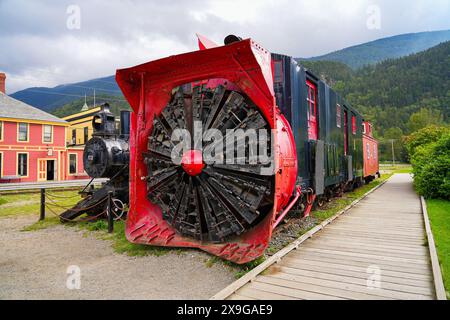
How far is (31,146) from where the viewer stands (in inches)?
947

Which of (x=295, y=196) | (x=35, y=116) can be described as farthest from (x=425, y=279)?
(x=35, y=116)

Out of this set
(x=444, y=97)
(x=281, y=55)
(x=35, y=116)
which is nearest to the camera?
(x=281, y=55)

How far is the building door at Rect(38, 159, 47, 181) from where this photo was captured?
24812 millimetres

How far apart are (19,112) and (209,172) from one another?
25507mm

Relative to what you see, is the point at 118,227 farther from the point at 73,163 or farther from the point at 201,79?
the point at 73,163

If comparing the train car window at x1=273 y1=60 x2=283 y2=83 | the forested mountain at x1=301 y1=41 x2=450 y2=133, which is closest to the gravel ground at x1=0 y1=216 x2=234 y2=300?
the train car window at x1=273 y1=60 x2=283 y2=83

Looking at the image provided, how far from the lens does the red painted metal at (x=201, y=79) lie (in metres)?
4.02

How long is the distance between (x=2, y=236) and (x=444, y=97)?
127 meters

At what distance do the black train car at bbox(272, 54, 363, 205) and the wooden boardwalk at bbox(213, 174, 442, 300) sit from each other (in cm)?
130

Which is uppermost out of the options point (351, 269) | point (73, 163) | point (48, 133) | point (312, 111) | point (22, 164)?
point (48, 133)

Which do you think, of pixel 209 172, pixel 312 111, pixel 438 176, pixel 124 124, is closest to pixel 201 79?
pixel 209 172

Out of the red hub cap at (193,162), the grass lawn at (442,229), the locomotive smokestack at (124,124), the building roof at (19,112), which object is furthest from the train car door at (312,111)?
the building roof at (19,112)
